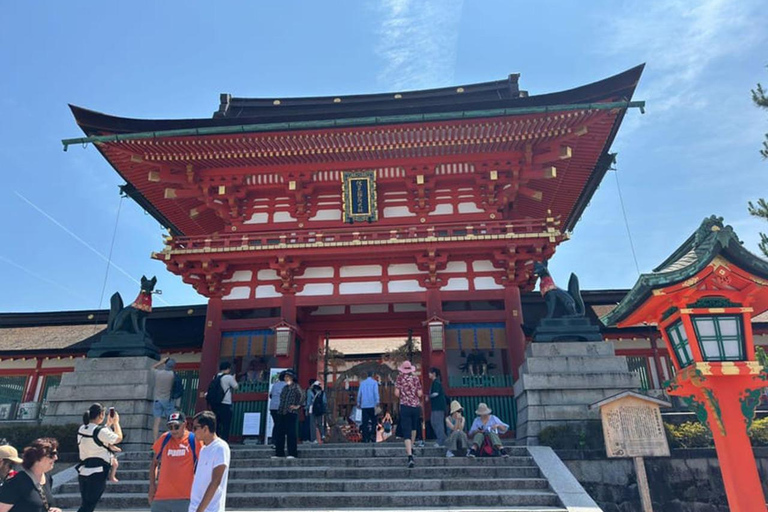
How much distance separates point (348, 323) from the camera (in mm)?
16422

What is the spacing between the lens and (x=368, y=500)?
7809 millimetres

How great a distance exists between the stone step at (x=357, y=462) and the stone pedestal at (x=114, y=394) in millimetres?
1763

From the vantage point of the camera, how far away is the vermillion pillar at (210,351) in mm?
13461

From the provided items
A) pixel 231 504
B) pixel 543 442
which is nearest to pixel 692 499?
pixel 543 442

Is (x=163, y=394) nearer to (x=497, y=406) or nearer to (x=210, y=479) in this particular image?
(x=210, y=479)

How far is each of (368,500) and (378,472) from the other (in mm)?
984

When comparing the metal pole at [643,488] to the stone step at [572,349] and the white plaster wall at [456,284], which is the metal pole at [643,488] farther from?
the white plaster wall at [456,284]

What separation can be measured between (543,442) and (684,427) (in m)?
2.71

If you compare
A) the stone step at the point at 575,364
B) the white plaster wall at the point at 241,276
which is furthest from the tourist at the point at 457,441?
the white plaster wall at the point at 241,276

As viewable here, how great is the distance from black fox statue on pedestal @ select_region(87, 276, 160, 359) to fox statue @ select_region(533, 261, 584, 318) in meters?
10.4

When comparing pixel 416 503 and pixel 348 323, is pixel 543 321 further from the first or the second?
pixel 348 323

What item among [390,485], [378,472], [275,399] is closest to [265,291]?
[275,399]

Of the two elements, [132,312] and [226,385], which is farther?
[132,312]

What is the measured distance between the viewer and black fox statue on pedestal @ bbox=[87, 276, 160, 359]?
494 inches
